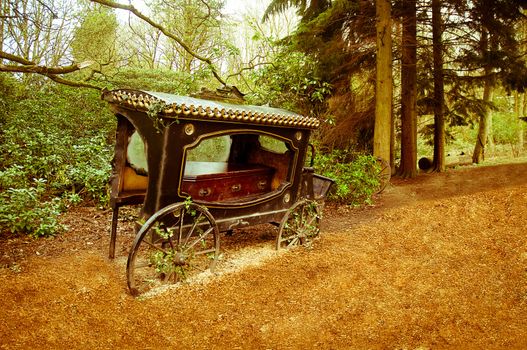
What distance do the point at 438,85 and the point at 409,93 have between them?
3.62ft

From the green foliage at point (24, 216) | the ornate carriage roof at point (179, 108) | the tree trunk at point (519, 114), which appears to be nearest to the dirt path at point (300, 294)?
the green foliage at point (24, 216)

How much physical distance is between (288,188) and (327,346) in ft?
8.75

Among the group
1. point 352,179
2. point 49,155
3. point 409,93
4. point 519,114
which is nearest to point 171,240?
point 352,179

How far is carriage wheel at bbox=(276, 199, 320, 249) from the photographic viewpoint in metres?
5.78

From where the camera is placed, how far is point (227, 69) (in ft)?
62.7

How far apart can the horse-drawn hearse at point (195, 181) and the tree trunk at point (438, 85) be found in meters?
7.82

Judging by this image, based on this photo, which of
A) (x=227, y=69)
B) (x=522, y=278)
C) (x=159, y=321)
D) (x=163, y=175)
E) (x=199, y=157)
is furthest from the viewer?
(x=227, y=69)

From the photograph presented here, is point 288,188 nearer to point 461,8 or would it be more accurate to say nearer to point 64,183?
point 64,183

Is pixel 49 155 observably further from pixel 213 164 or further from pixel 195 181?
pixel 195 181

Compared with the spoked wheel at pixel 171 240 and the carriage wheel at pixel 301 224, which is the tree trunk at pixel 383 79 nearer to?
the carriage wheel at pixel 301 224

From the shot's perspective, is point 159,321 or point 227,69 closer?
point 159,321

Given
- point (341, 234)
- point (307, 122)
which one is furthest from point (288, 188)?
point (341, 234)

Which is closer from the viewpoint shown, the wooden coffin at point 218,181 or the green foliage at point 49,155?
the wooden coffin at point 218,181

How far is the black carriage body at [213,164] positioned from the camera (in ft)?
13.3
